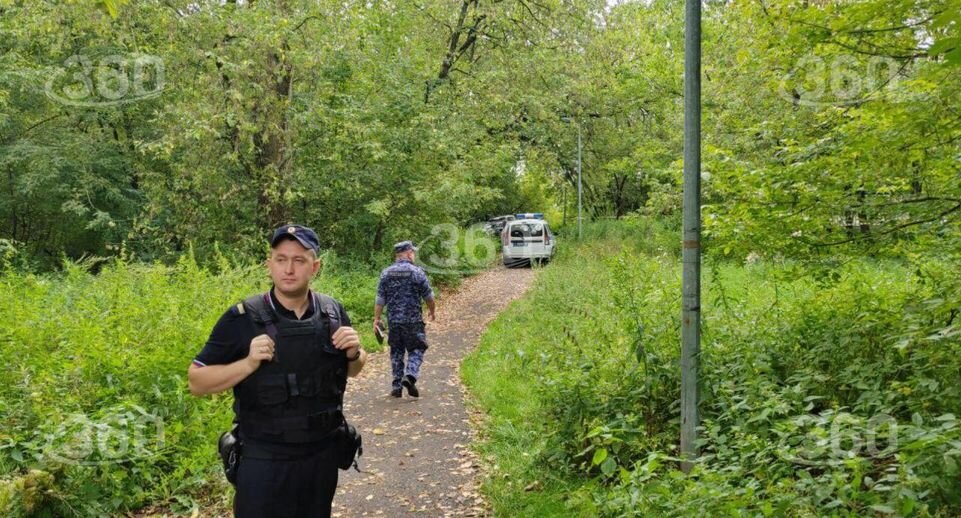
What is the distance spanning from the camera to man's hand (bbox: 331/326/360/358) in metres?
3.04

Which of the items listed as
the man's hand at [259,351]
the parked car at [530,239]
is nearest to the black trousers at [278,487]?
the man's hand at [259,351]

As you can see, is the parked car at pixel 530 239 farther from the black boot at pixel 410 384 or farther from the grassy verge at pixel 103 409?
the grassy verge at pixel 103 409

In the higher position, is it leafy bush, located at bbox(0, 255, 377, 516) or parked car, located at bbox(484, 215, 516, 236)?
parked car, located at bbox(484, 215, 516, 236)

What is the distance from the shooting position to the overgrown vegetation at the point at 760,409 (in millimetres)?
2916

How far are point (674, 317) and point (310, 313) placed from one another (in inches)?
134

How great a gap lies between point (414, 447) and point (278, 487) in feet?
11.7

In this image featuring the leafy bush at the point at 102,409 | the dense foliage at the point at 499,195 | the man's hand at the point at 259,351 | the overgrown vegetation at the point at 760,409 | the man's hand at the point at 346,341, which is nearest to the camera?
the man's hand at the point at 259,351

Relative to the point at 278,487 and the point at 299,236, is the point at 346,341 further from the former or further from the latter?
the point at 278,487

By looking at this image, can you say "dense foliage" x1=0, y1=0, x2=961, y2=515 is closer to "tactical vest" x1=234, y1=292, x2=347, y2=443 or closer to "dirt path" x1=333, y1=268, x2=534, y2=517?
"dirt path" x1=333, y1=268, x2=534, y2=517

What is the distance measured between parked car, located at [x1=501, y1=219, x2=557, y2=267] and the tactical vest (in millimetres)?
21403

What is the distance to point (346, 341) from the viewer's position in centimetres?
305

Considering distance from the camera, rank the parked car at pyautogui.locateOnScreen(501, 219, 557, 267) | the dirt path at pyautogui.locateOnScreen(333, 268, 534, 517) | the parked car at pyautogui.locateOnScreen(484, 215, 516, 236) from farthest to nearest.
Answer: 1. the parked car at pyautogui.locateOnScreen(484, 215, 516, 236)
2. the parked car at pyautogui.locateOnScreen(501, 219, 557, 267)
3. the dirt path at pyautogui.locateOnScreen(333, 268, 534, 517)

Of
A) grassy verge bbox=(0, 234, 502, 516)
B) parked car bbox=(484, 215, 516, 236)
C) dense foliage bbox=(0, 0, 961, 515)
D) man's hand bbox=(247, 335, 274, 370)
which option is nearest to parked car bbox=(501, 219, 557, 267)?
dense foliage bbox=(0, 0, 961, 515)

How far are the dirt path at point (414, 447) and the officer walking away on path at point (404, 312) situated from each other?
1.12 ft
